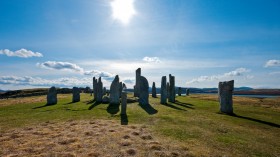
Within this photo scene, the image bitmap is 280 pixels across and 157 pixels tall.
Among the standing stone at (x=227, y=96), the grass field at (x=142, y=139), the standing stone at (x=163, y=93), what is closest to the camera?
the grass field at (x=142, y=139)

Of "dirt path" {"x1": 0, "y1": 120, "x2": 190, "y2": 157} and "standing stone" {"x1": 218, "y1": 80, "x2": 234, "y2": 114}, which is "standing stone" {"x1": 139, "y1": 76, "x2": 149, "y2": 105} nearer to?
"standing stone" {"x1": 218, "y1": 80, "x2": 234, "y2": 114}

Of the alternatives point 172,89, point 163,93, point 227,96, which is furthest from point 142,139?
point 172,89

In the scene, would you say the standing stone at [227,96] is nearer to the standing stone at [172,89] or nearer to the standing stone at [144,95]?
the standing stone at [144,95]

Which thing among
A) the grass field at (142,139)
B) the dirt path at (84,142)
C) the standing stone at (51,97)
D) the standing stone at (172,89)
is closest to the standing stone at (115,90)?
the standing stone at (172,89)

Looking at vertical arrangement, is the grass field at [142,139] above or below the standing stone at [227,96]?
below

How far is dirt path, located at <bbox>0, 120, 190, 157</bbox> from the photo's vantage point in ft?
38.9

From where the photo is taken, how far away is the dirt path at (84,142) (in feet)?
38.9

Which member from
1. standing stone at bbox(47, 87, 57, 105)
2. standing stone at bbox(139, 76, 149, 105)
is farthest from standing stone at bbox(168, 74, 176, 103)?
standing stone at bbox(47, 87, 57, 105)

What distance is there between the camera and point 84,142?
13641mm

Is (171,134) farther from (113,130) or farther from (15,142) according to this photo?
(15,142)

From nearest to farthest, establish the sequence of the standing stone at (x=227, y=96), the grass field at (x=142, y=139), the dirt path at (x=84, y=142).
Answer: the dirt path at (x=84, y=142) < the grass field at (x=142, y=139) < the standing stone at (x=227, y=96)

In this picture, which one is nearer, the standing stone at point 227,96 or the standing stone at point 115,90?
the standing stone at point 227,96

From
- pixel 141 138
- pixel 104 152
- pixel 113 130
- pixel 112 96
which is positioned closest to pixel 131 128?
pixel 113 130

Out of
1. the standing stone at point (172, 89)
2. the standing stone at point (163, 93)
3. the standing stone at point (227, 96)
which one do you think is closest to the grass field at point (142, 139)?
the standing stone at point (227, 96)
